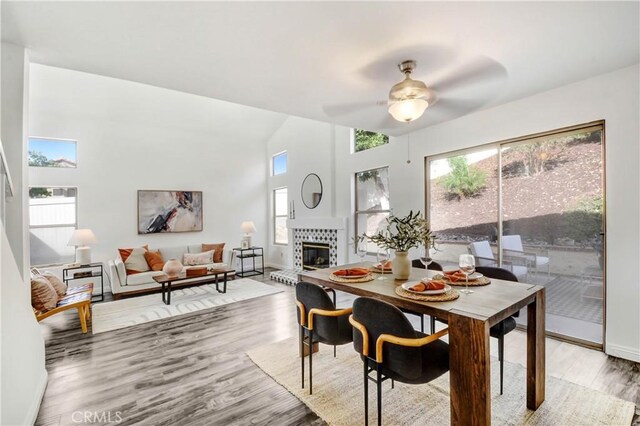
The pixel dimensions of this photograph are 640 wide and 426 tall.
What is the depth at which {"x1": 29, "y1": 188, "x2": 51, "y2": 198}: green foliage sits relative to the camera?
485 cm

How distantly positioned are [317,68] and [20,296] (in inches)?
106

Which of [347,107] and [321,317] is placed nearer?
[321,317]

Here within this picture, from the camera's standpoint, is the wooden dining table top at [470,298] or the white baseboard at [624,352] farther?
the white baseboard at [624,352]

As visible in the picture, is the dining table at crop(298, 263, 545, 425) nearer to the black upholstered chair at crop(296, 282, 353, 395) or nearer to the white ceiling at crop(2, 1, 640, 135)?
the black upholstered chair at crop(296, 282, 353, 395)

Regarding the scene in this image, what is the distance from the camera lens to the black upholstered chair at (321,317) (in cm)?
199

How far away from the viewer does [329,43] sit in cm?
209

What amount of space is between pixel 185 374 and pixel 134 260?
3.59 m

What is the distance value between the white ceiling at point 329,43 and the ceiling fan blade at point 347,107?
0.69ft

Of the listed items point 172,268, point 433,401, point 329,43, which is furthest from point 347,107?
point 172,268

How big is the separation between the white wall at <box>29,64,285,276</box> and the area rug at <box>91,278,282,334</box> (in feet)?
4.96

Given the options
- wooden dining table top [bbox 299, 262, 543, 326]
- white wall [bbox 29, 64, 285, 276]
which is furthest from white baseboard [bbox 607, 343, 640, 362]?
white wall [bbox 29, 64, 285, 276]

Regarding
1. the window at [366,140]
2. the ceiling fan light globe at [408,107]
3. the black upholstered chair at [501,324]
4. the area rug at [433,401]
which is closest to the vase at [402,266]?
the black upholstered chair at [501,324]

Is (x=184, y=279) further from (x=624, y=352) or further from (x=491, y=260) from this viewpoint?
(x=624, y=352)

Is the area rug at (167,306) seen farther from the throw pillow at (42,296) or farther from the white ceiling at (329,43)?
the white ceiling at (329,43)
